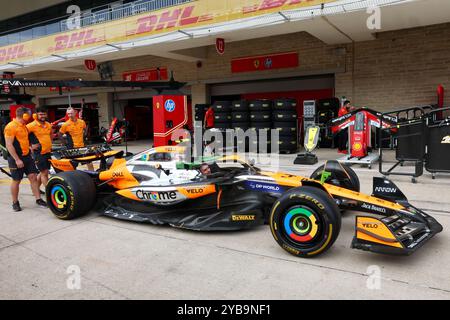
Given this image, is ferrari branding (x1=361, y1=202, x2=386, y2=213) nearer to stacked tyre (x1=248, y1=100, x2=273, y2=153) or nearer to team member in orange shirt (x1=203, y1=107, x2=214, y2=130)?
stacked tyre (x1=248, y1=100, x2=273, y2=153)

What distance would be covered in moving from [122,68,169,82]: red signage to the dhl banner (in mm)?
3664

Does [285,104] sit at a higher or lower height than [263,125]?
higher

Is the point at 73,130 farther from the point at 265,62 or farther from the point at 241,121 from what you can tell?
the point at 265,62

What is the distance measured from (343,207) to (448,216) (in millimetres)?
1816

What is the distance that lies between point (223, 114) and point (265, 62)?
310cm

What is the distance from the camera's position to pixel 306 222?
3.57 m

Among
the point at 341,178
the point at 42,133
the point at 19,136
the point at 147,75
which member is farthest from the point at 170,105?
the point at 341,178

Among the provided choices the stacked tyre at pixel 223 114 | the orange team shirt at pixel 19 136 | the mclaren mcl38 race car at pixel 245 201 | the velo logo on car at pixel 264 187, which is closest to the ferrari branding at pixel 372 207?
the mclaren mcl38 race car at pixel 245 201

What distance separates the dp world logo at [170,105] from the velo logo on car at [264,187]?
9286mm

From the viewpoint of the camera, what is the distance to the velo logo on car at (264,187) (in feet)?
14.0

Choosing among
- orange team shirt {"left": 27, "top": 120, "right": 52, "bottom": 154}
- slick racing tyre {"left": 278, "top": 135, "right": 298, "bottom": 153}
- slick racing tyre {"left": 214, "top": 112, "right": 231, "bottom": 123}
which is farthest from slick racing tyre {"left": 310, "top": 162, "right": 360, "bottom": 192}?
slick racing tyre {"left": 214, "top": 112, "right": 231, "bottom": 123}

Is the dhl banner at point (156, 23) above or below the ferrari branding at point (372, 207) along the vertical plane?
above

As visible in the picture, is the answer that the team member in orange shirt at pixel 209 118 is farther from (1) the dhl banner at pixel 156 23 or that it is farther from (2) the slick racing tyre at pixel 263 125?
(1) the dhl banner at pixel 156 23
